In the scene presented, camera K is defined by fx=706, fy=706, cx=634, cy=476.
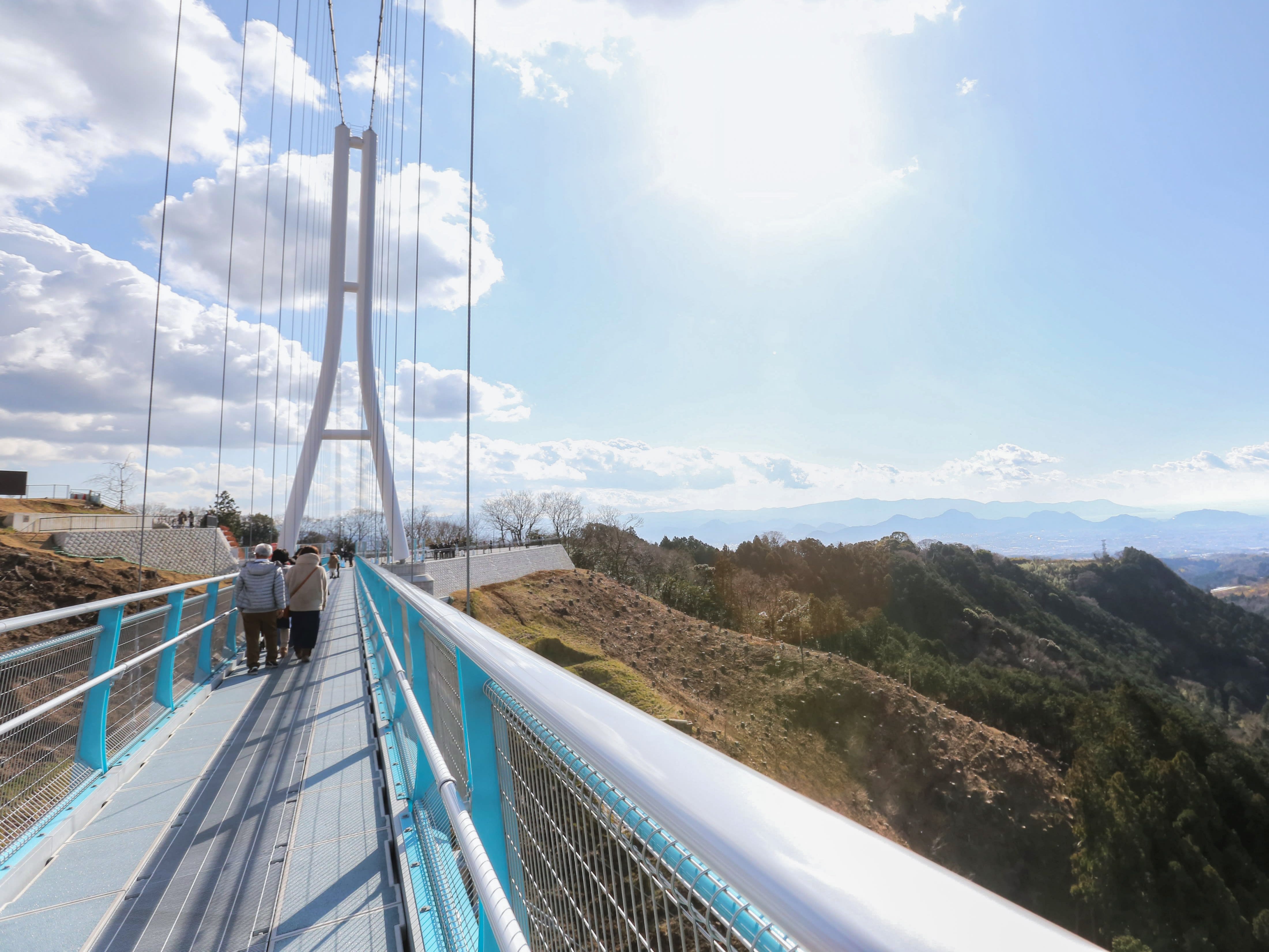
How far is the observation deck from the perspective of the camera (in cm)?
53

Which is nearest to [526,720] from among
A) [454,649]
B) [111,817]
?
[454,649]

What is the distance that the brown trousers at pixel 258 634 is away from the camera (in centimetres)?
642

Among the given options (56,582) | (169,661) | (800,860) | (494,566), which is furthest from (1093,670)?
(800,860)

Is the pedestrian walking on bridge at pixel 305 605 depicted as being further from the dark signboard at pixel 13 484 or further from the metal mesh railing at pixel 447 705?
the dark signboard at pixel 13 484

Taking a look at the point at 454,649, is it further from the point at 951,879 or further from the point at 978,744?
the point at 978,744

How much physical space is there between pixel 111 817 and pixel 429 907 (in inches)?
78.2

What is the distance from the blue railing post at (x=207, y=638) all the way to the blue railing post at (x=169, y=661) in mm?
1074

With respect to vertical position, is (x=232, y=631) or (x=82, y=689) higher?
(x=82, y=689)

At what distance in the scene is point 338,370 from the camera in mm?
22500

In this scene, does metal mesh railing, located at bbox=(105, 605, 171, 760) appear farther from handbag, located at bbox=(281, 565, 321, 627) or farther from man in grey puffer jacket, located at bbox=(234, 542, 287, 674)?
handbag, located at bbox=(281, 565, 321, 627)

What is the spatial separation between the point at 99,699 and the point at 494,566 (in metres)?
28.7

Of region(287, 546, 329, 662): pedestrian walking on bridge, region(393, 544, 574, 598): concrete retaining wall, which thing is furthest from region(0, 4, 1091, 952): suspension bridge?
region(393, 544, 574, 598): concrete retaining wall

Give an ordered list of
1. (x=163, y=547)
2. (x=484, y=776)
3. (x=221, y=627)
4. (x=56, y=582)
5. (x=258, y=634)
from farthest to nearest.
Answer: (x=163, y=547), (x=56, y=582), (x=221, y=627), (x=258, y=634), (x=484, y=776)

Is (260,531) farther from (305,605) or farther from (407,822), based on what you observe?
(407,822)
